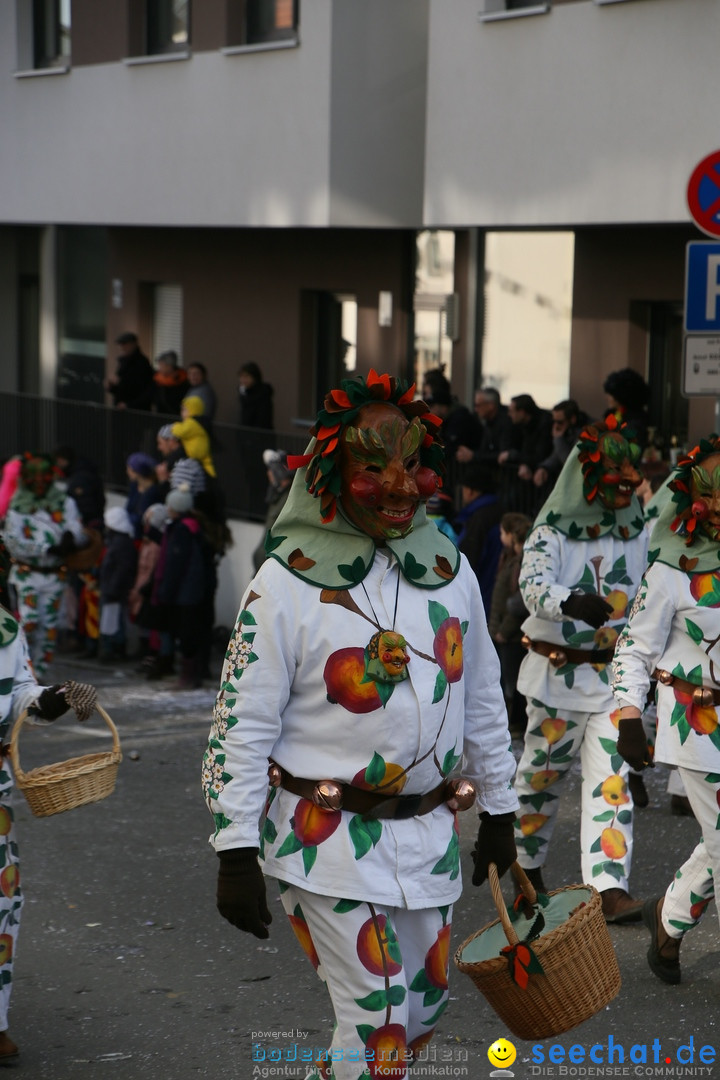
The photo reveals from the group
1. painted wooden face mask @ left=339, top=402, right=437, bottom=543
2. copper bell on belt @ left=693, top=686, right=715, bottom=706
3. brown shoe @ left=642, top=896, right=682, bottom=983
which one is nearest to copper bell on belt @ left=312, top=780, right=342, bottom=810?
painted wooden face mask @ left=339, top=402, right=437, bottom=543

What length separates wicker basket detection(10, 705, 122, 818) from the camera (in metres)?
5.27

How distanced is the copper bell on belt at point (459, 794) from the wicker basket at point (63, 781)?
1.65m

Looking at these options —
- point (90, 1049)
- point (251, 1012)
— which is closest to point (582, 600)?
point (251, 1012)

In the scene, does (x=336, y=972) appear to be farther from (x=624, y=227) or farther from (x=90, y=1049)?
(x=624, y=227)

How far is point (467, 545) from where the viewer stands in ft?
34.7

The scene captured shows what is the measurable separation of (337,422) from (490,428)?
29.5ft

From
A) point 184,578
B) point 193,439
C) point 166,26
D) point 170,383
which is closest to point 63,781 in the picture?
point 184,578

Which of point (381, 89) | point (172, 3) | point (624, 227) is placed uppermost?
point (172, 3)

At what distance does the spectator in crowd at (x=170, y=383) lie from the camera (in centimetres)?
1683

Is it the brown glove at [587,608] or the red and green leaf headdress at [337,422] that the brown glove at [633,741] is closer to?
the brown glove at [587,608]

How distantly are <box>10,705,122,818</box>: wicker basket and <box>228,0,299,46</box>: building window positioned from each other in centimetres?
1115

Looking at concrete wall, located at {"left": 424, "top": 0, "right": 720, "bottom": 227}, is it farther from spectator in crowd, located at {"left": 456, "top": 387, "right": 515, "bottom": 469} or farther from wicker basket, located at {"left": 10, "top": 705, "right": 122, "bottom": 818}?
wicker basket, located at {"left": 10, "top": 705, "right": 122, "bottom": 818}

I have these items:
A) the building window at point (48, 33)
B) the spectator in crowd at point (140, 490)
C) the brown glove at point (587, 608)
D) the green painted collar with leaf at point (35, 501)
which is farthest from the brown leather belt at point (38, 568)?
the building window at point (48, 33)

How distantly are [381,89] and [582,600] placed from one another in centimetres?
925
